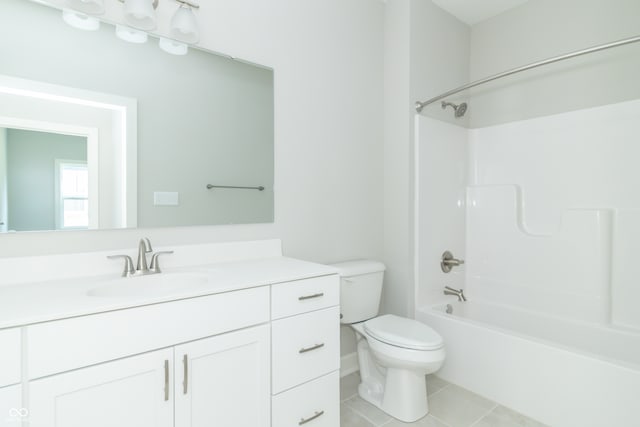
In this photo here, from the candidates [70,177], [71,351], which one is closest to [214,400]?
[71,351]

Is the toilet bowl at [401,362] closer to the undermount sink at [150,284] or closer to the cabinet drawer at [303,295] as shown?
the cabinet drawer at [303,295]

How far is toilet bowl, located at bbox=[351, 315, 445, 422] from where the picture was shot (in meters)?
1.58

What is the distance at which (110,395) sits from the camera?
92cm

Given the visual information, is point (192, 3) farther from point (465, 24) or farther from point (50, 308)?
point (465, 24)

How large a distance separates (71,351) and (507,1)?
10.2 ft

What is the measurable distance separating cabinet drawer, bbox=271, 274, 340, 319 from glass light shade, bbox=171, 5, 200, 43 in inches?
45.9

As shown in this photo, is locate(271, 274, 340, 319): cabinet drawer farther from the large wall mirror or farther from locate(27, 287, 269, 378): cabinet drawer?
the large wall mirror

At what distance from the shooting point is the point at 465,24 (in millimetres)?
2605

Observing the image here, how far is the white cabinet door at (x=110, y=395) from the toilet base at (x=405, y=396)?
1.14 m

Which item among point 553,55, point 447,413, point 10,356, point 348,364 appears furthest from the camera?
point 553,55

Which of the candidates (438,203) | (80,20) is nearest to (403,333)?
(438,203)

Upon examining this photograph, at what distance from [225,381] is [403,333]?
0.94 meters

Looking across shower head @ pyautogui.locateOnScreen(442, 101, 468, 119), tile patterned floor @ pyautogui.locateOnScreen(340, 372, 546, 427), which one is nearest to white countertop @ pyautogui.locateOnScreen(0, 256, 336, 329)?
tile patterned floor @ pyautogui.locateOnScreen(340, 372, 546, 427)

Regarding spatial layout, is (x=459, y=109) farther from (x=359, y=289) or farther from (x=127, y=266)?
(x=127, y=266)
